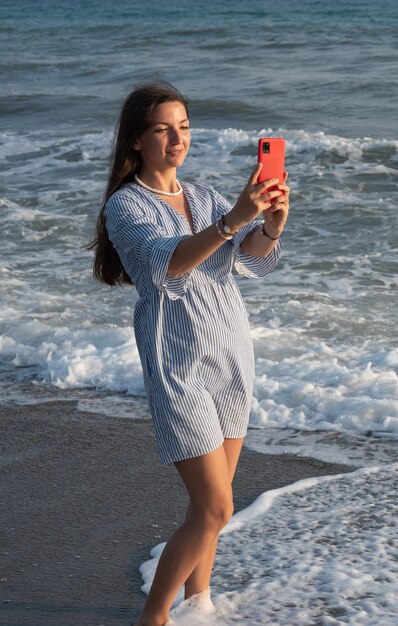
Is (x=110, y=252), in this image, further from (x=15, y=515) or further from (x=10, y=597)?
(x=15, y=515)

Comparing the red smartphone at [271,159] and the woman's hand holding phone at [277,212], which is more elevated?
the red smartphone at [271,159]

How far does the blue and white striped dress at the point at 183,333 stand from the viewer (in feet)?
9.53

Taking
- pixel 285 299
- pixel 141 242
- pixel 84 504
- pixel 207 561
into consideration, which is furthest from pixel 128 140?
pixel 285 299

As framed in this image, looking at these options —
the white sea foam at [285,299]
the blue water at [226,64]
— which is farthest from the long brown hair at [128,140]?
the blue water at [226,64]

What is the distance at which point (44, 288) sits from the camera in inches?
328

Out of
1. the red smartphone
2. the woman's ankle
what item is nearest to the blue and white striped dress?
the red smartphone

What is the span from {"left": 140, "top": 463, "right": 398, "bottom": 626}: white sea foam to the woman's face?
4.62 feet

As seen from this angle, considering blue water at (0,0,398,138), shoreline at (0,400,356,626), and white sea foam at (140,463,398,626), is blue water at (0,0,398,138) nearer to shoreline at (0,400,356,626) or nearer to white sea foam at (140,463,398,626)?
shoreline at (0,400,356,626)

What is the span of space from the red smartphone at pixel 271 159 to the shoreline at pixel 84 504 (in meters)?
1.57

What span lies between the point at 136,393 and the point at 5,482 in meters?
1.46

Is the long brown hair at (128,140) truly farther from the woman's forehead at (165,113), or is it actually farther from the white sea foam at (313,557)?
the white sea foam at (313,557)

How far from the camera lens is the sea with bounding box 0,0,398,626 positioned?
3.87 metres

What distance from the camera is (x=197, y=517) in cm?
295

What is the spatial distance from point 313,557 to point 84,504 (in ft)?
3.53
